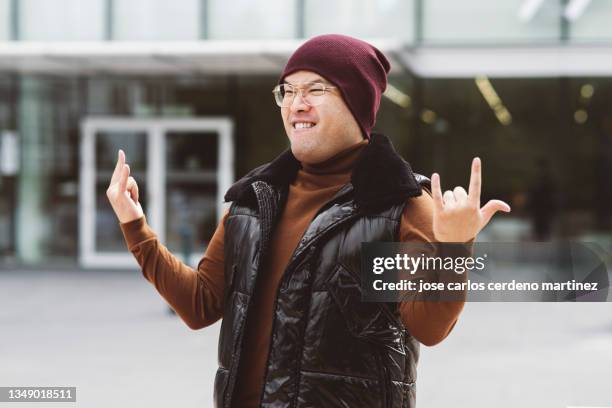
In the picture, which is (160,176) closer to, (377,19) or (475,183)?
(377,19)

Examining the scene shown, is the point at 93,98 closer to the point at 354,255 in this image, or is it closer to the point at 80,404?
the point at 80,404

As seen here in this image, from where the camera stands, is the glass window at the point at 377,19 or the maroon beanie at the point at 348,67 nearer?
the maroon beanie at the point at 348,67

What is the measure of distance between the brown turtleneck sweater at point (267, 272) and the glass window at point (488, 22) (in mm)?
13060

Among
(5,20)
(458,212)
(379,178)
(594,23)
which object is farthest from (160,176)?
(458,212)

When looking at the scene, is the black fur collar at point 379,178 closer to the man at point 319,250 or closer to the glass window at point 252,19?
the man at point 319,250

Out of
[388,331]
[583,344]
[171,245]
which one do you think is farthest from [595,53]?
[388,331]

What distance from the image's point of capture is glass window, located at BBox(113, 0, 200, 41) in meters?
15.7

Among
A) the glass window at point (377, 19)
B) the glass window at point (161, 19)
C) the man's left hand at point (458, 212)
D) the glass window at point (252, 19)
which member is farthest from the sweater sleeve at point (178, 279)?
the glass window at point (161, 19)

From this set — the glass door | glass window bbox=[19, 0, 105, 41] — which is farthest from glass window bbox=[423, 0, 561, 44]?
glass window bbox=[19, 0, 105, 41]

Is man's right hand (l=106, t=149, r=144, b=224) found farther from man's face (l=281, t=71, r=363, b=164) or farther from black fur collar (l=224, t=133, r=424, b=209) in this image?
man's face (l=281, t=71, r=363, b=164)

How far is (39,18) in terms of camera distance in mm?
16016

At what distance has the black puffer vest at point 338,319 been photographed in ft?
7.14

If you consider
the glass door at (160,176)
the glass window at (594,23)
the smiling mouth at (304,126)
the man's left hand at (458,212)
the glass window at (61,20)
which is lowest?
the man's left hand at (458,212)

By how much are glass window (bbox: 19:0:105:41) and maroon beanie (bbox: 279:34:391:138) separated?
14254 millimetres
